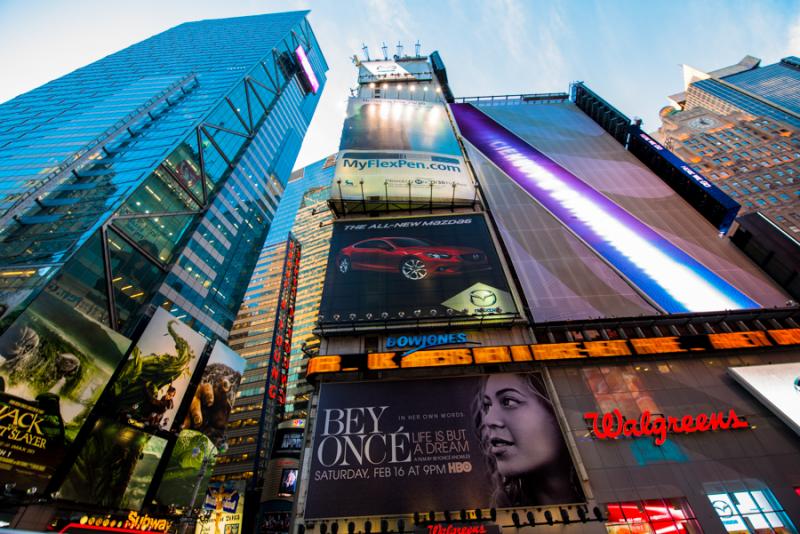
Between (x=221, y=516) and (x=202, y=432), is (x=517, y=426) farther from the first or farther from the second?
(x=221, y=516)

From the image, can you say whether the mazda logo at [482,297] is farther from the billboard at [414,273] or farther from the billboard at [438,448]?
the billboard at [438,448]

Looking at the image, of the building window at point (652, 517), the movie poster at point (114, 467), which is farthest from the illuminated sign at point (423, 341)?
the movie poster at point (114, 467)

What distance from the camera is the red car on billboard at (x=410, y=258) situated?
1032 inches

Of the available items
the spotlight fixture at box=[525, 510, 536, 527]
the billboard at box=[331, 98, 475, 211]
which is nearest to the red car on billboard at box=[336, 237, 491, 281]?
the billboard at box=[331, 98, 475, 211]

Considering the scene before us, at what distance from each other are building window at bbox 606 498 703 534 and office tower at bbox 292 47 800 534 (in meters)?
0.08

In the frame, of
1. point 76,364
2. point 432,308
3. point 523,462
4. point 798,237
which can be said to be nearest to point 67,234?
point 76,364

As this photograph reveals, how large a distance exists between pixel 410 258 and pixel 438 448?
532 inches

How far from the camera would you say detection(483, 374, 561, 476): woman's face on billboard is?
693 inches

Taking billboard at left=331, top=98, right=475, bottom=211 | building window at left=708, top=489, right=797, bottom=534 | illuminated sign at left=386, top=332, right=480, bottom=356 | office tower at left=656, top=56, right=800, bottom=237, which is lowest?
building window at left=708, top=489, right=797, bottom=534

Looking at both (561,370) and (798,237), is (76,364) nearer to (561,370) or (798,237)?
(561,370)

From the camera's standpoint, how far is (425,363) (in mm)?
21344

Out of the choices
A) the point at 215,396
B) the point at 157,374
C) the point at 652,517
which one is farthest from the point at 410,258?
the point at 215,396

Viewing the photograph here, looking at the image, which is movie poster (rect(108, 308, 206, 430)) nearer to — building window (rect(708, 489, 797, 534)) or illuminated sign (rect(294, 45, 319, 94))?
building window (rect(708, 489, 797, 534))

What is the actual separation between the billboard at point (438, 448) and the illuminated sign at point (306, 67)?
289 ft
